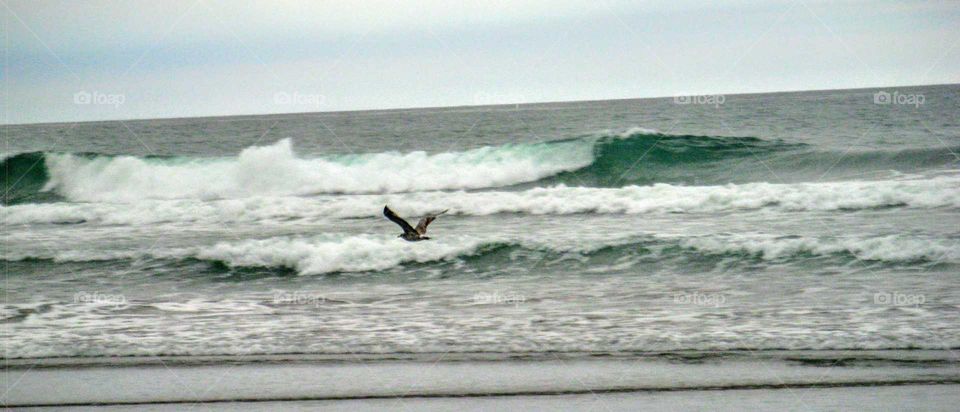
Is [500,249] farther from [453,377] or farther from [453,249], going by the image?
[453,377]

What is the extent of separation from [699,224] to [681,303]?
5.70 meters

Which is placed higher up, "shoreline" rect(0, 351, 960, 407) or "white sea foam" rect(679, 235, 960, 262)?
"white sea foam" rect(679, 235, 960, 262)

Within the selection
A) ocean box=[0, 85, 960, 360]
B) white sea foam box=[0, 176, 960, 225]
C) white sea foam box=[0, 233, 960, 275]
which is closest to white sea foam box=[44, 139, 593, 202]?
ocean box=[0, 85, 960, 360]

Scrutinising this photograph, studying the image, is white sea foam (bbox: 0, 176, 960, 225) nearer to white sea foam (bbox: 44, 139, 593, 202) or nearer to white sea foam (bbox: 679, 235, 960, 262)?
white sea foam (bbox: 44, 139, 593, 202)

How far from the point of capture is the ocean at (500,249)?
7.82m

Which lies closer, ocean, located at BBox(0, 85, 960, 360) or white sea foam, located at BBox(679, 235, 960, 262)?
ocean, located at BBox(0, 85, 960, 360)

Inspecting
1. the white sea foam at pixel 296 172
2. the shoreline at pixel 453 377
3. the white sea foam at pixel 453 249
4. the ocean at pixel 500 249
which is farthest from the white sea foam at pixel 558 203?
the shoreline at pixel 453 377

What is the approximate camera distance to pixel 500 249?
523 inches

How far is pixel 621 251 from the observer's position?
12484 mm

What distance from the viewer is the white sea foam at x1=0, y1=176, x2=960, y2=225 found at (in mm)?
15727

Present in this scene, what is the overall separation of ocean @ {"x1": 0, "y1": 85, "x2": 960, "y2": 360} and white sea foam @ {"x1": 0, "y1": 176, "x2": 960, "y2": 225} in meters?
0.07

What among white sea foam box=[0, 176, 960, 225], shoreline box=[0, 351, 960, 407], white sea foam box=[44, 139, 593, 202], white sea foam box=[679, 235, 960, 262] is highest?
white sea foam box=[44, 139, 593, 202]

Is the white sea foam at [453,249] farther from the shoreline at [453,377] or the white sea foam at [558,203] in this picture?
the shoreline at [453,377]

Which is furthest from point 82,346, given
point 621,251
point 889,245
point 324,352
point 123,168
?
point 123,168
